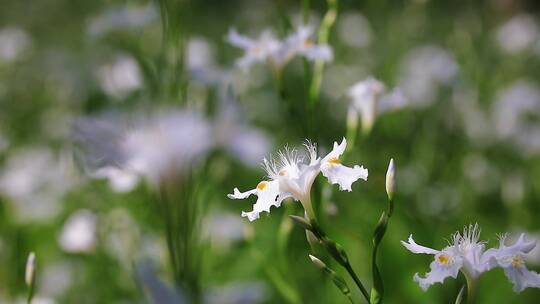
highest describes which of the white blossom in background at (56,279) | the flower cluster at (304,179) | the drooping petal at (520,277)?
the drooping petal at (520,277)

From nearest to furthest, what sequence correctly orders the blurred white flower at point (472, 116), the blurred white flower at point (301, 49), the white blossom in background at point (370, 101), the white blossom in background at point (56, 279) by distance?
the blurred white flower at point (301, 49), the white blossom in background at point (370, 101), the white blossom in background at point (56, 279), the blurred white flower at point (472, 116)

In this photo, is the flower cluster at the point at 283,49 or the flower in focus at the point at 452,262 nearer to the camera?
the flower in focus at the point at 452,262

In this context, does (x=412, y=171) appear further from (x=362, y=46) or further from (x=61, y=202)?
(x=362, y=46)

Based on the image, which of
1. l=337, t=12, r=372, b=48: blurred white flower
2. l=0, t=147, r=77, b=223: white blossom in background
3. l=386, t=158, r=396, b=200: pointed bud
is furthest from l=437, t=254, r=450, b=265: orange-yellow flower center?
l=337, t=12, r=372, b=48: blurred white flower

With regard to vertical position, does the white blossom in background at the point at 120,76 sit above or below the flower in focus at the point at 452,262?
below

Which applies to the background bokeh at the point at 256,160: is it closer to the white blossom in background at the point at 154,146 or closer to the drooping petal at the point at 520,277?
the white blossom in background at the point at 154,146

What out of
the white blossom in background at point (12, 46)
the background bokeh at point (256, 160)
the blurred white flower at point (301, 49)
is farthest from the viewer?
the white blossom in background at point (12, 46)

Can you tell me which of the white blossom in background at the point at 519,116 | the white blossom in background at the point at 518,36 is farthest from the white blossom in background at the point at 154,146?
the white blossom in background at the point at 518,36
